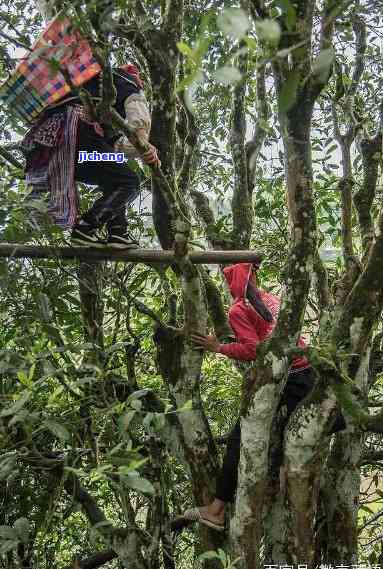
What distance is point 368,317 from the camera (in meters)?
2.65

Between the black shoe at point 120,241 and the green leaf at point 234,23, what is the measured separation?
2015mm

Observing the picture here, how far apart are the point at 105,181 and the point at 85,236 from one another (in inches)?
12.2

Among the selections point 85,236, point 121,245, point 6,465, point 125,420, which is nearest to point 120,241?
point 121,245

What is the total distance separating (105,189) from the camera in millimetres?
3158

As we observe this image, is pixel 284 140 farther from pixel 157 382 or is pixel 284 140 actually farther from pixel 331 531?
pixel 157 382

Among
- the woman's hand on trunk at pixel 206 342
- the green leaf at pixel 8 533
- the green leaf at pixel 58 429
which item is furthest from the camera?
the woman's hand on trunk at pixel 206 342

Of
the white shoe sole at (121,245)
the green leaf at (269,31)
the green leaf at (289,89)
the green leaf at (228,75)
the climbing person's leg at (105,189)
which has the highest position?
the climbing person's leg at (105,189)

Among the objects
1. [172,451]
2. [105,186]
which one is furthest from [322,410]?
[105,186]

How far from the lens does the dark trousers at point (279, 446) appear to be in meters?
3.00

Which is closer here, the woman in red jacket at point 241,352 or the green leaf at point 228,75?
the green leaf at point 228,75

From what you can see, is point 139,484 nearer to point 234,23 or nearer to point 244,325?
point 234,23

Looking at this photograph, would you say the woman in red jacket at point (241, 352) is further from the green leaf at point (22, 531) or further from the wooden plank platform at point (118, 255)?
the green leaf at point (22, 531)

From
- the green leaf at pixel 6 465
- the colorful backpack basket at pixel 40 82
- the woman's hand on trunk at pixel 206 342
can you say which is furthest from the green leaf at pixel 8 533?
the colorful backpack basket at pixel 40 82

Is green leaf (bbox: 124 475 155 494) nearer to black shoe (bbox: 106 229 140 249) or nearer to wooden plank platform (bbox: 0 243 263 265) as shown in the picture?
wooden plank platform (bbox: 0 243 263 265)
